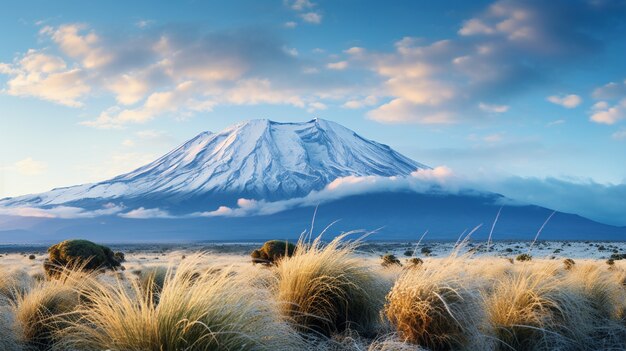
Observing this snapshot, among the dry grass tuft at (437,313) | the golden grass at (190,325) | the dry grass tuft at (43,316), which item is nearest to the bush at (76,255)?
the dry grass tuft at (43,316)

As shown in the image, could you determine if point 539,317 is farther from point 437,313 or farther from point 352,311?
point 352,311

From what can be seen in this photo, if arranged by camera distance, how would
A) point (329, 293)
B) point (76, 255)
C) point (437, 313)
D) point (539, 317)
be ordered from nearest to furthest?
point (437, 313)
point (539, 317)
point (329, 293)
point (76, 255)

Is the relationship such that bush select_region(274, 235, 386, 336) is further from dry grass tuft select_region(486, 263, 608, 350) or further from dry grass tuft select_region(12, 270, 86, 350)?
dry grass tuft select_region(12, 270, 86, 350)

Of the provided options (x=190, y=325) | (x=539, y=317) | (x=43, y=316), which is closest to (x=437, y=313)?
(x=539, y=317)

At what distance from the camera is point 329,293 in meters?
7.04

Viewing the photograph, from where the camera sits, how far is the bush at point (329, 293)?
6.82 metres

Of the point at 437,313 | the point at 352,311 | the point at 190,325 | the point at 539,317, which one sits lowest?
the point at 539,317

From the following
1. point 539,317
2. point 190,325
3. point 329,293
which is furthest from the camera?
point 329,293

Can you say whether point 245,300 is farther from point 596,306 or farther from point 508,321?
point 596,306

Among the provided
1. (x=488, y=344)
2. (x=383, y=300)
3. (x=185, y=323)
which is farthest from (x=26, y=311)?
(x=488, y=344)

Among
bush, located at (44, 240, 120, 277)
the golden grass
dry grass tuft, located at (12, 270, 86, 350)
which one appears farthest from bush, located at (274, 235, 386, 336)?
bush, located at (44, 240, 120, 277)

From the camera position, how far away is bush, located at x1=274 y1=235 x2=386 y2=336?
6.82m

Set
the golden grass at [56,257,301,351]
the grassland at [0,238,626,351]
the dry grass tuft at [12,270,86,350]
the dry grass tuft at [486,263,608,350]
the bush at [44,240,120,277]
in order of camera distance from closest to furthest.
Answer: the golden grass at [56,257,301,351] → the grassland at [0,238,626,351] → the dry grass tuft at [12,270,86,350] → the dry grass tuft at [486,263,608,350] → the bush at [44,240,120,277]

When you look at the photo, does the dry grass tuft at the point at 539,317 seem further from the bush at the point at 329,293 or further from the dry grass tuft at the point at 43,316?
the dry grass tuft at the point at 43,316
